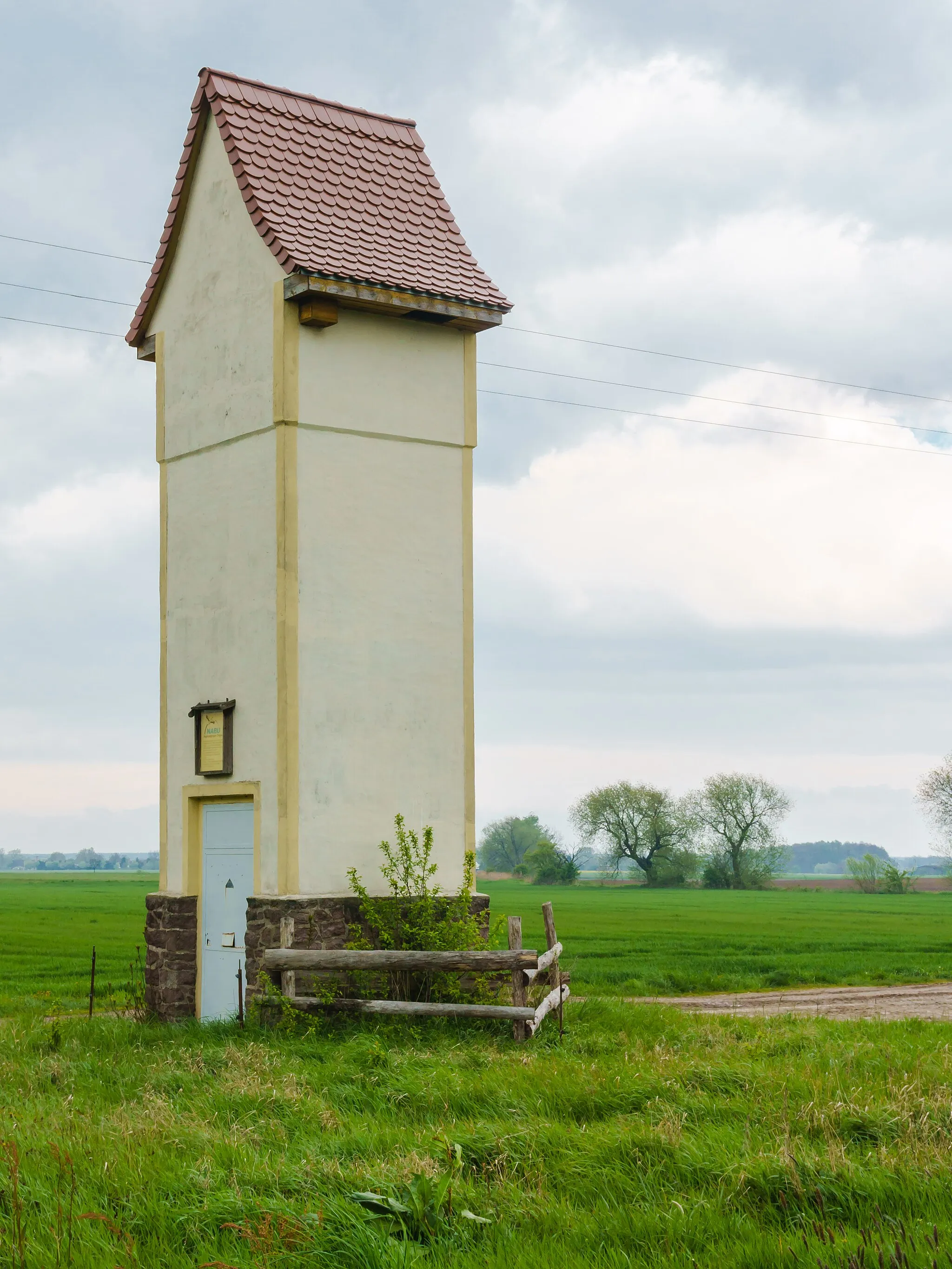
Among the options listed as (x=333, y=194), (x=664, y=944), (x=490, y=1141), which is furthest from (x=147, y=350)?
(x=664, y=944)

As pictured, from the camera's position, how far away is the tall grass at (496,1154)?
714cm

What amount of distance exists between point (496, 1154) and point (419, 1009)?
5.96 m

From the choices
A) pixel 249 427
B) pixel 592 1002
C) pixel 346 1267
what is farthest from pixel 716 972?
pixel 346 1267

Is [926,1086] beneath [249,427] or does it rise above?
beneath

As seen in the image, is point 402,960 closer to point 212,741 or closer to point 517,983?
point 517,983

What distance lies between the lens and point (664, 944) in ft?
119

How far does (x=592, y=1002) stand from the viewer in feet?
56.6

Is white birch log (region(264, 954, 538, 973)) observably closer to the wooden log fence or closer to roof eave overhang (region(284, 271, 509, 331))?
the wooden log fence

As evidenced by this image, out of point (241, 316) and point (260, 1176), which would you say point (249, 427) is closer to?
point (241, 316)

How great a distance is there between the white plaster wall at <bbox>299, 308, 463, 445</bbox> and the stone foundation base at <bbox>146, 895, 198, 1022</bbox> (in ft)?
21.3

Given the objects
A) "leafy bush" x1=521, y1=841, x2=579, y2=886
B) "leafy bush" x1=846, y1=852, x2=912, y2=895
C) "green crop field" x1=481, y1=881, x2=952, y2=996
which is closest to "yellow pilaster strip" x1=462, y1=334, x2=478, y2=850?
"green crop field" x1=481, y1=881, x2=952, y2=996

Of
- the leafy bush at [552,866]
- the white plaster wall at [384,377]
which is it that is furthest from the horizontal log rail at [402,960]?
the leafy bush at [552,866]

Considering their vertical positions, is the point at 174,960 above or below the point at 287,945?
below

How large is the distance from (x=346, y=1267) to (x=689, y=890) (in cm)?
10065
